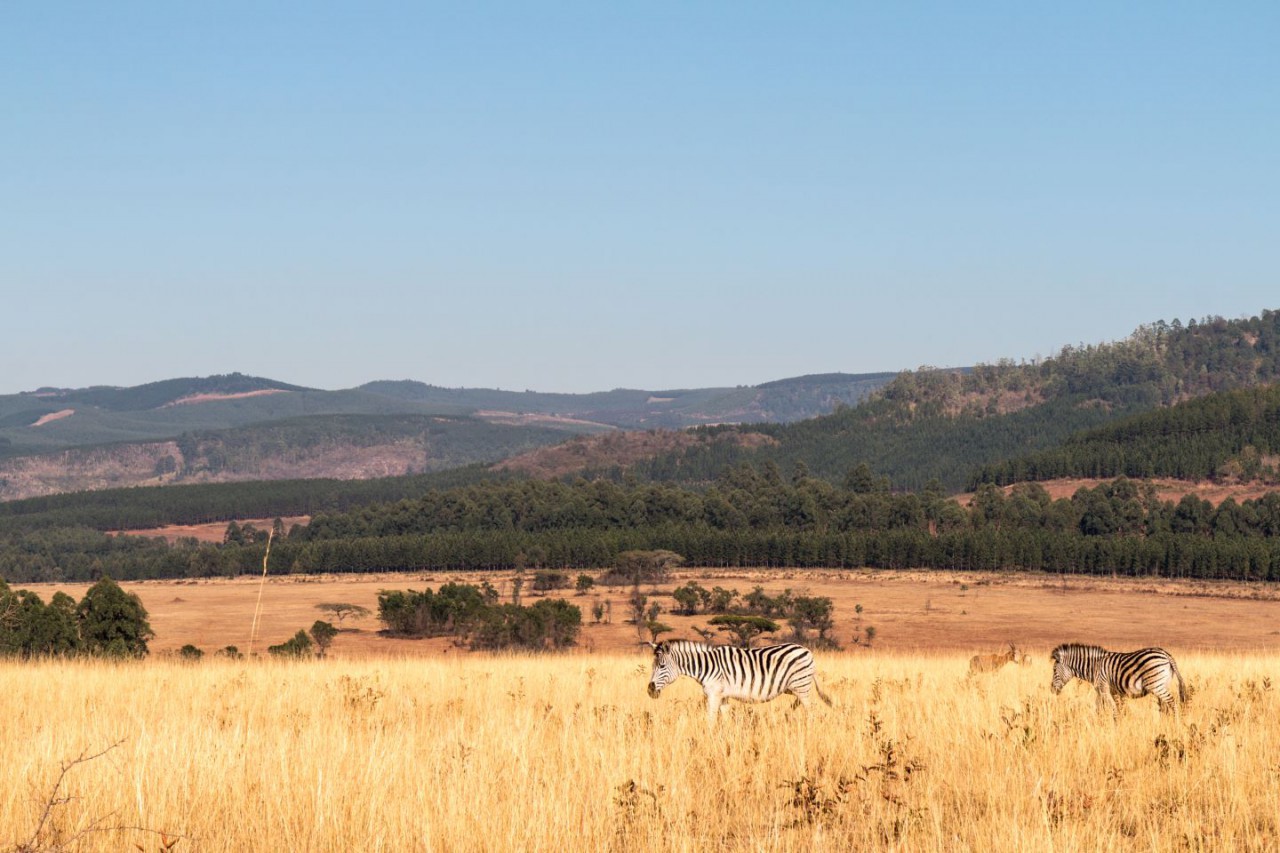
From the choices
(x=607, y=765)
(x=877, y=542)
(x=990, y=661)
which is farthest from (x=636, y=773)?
(x=877, y=542)

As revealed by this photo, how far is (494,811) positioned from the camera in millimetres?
10391

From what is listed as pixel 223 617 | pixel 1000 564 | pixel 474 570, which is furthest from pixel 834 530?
pixel 223 617

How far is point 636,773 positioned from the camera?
12398 mm

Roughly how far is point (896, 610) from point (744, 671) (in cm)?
9598

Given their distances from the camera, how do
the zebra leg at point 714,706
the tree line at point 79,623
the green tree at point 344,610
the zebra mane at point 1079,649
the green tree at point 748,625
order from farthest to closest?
1. the green tree at point 344,610
2. the green tree at point 748,625
3. the tree line at point 79,623
4. the zebra mane at point 1079,649
5. the zebra leg at point 714,706

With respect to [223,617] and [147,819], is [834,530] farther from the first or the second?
[147,819]

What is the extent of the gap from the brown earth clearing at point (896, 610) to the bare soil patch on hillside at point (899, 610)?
16cm

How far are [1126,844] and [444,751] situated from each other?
708 cm

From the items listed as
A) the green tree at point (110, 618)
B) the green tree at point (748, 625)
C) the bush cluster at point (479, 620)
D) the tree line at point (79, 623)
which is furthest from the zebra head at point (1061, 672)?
the green tree at point (748, 625)

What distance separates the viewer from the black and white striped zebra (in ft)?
59.2

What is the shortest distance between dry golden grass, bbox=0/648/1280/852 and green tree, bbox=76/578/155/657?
94.3ft

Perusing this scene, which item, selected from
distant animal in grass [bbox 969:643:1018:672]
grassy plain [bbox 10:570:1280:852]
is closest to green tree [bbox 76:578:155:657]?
grassy plain [bbox 10:570:1280:852]

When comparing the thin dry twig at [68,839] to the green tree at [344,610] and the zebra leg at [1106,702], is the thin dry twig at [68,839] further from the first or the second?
the green tree at [344,610]

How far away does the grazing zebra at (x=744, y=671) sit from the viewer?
1805 cm
